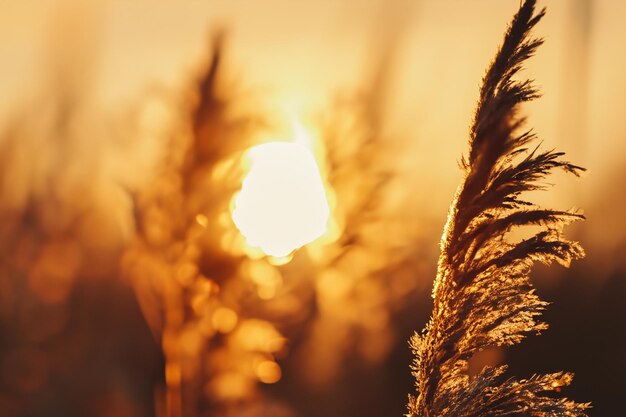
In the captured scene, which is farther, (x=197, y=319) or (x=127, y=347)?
(x=127, y=347)

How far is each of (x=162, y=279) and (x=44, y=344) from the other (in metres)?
5.21

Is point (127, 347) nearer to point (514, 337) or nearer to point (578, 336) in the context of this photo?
point (578, 336)

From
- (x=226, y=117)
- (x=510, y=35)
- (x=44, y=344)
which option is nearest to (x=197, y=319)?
(x=226, y=117)

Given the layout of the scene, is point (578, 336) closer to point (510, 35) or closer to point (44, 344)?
point (44, 344)

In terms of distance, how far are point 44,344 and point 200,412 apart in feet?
15.8

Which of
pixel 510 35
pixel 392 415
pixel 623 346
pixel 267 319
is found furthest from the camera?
pixel 623 346

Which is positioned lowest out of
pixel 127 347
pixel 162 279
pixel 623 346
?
pixel 162 279

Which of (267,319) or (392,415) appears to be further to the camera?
(392,415)

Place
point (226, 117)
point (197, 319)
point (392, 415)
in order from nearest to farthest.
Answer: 1. point (197, 319)
2. point (226, 117)
3. point (392, 415)

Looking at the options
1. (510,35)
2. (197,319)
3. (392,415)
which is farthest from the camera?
(392,415)

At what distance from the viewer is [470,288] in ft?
12.2

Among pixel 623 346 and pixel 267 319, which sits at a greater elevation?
pixel 623 346

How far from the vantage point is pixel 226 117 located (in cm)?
607

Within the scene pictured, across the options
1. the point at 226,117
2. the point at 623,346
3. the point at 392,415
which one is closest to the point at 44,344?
the point at 392,415
